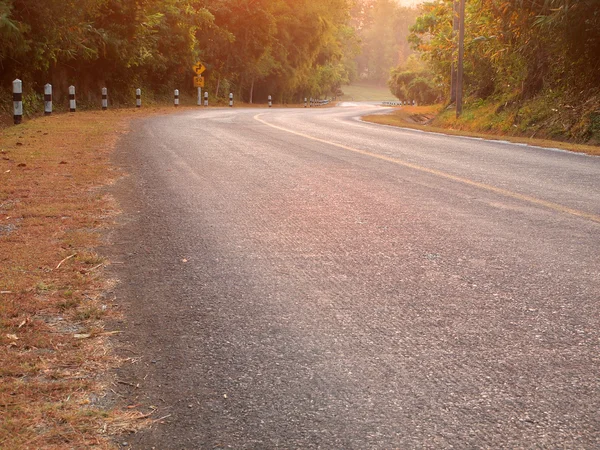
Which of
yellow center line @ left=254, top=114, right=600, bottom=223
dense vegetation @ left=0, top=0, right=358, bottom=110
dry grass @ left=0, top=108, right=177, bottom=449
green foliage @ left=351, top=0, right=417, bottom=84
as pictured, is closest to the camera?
dry grass @ left=0, top=108, right=177, bottom=449

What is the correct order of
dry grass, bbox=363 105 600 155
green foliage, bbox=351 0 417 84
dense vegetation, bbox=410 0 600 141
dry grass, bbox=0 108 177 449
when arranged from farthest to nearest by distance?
green foliage, bbox=351 0 417 84 < dense vegetation, bbox=410 0 600 141 < dry grass, bbox=363 105 600 155 < dry grass, bbox=0 108 177 449

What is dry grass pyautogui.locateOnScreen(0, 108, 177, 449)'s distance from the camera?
215cm

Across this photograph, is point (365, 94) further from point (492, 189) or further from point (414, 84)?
point (492, 189)

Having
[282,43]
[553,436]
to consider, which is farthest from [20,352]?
[282,43]

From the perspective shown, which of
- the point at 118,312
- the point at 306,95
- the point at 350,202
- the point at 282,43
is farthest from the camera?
the point at 306,95

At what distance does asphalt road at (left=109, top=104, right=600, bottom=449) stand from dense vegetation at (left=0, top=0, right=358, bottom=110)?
40.1ft

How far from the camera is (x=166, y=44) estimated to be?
1356 inches

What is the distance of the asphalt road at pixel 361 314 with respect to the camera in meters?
2.19

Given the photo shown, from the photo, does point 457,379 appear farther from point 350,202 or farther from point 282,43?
point 282,43

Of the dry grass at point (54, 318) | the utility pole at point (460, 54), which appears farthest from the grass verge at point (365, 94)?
the dry grass at point (54, 318)

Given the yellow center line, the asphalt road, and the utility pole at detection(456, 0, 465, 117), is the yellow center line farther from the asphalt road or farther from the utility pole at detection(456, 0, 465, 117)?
the utility pole at detection(456, 0, 465, 117)

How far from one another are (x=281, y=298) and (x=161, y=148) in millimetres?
7681

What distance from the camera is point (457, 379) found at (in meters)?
2.48

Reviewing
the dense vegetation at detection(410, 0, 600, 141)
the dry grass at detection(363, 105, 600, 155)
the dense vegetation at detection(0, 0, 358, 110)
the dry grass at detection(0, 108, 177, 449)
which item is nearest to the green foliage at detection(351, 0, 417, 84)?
the dense vegetation at detection(0, 0, 358, 110)
